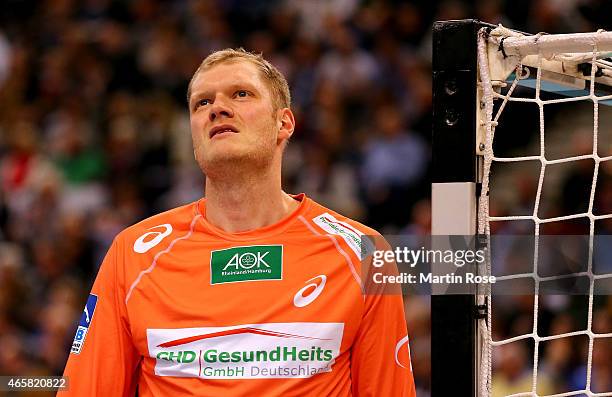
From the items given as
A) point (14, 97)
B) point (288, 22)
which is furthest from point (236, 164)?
point (14, 97)

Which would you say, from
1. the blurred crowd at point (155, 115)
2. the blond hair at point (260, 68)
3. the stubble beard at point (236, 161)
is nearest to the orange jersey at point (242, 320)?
the stubble beard at point (236, 161)

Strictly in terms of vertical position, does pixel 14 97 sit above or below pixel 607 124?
above

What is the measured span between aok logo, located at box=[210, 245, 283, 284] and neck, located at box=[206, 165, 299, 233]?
126 millimetres

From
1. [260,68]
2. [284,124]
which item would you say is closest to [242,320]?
[284,124]

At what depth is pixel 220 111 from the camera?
3820mm

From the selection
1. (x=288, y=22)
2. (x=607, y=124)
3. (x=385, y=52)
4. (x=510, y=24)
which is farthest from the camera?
(x=288, y=22)

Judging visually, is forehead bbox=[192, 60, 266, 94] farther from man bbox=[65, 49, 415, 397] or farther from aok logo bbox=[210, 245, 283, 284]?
A: aok logo bbox=[210, 245, 283, 284]

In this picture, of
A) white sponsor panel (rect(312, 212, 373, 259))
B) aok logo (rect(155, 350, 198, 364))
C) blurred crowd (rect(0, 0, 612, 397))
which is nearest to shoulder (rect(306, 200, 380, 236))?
white sponsor panel (rect(312, 212, 373, 259))

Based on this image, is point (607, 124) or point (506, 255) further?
point (607, 124)

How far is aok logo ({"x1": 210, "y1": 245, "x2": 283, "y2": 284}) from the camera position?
3738 mm

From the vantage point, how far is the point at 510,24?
877 cm

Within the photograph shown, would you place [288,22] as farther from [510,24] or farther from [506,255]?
[506,255]

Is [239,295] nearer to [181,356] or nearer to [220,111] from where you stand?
[181,356]

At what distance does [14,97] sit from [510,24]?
4.82m
